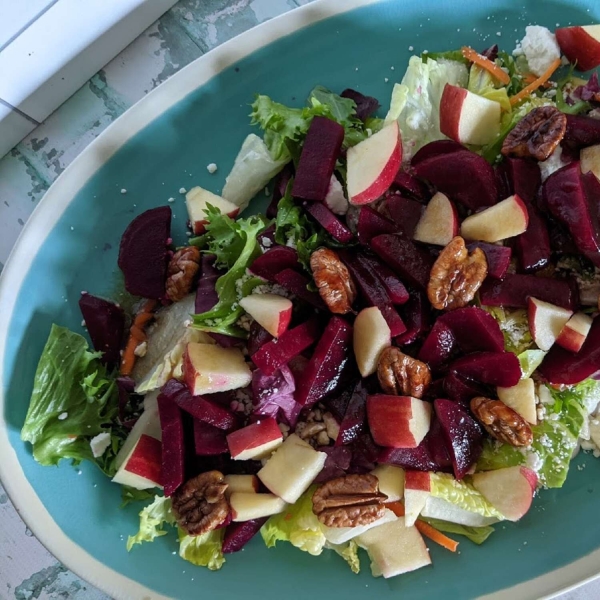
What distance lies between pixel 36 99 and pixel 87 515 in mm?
1254

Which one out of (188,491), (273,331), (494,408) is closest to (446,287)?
(494,408)

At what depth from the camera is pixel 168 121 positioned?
5.49ft

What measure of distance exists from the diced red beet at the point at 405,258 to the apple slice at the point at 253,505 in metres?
0.65

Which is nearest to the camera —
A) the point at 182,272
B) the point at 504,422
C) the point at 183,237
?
the point at 504,422

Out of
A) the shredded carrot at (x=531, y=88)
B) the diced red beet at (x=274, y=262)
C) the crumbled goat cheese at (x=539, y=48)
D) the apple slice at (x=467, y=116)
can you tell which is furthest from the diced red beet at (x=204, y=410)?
the crumbled goat cheese at (x=539, y=48)

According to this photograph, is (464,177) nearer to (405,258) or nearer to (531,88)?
(405,258)

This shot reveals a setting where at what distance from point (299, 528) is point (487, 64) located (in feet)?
4.43

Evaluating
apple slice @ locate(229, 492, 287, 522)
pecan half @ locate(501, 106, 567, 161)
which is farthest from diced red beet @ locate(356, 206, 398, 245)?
apple slice @ locate(229, 492, 287, 522)

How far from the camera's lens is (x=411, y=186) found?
4.95ft

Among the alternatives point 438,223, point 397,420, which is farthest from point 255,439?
point 438,223

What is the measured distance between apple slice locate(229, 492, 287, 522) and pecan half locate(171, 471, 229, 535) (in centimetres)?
2

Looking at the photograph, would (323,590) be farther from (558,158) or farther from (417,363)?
(558,158)

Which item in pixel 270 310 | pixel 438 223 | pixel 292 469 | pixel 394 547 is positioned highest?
pixel 270 310

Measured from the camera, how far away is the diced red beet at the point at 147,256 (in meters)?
1.61
